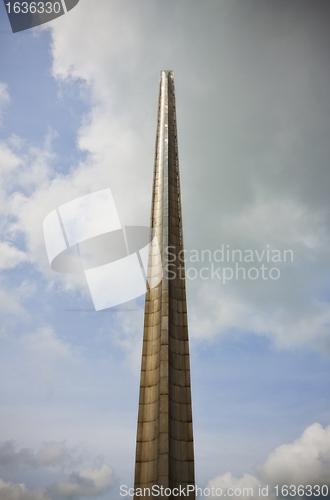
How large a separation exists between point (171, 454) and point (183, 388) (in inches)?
115

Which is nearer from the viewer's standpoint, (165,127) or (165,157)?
(165,157)

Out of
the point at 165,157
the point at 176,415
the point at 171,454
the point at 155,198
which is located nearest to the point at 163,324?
the point at 176,415

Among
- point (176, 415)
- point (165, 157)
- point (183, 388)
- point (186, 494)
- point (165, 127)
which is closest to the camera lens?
point (186, 494)

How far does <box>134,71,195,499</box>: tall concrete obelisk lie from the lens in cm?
1306

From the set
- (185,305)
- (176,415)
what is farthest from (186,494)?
(185,305)

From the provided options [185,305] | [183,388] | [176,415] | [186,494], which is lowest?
[186,494]

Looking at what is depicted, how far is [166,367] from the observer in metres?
14.9

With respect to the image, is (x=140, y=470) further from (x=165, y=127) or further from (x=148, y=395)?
(x=165, y=127)

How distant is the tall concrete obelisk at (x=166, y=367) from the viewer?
42.9 ft

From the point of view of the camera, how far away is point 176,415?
47.0 feet

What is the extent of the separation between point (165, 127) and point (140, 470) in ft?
81.6

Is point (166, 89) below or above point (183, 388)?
above

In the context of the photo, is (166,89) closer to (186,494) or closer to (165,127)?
(165,127)

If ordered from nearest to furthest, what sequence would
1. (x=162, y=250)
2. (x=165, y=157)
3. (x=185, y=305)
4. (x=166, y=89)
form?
(x=185, y=305) < (x=162, y=250) < (x=165, y=157) < (x=166, y=89)
